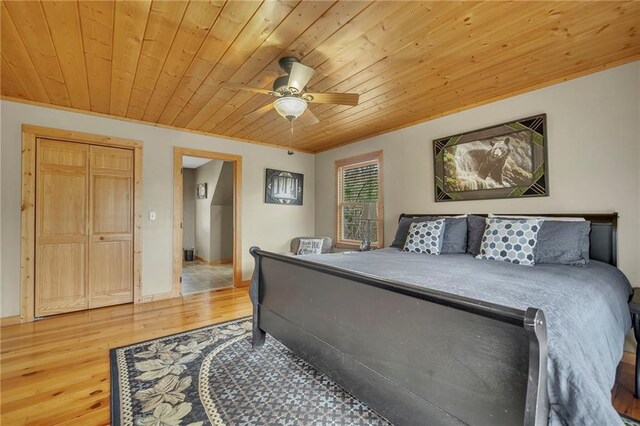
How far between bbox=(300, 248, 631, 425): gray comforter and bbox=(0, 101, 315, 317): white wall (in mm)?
2940

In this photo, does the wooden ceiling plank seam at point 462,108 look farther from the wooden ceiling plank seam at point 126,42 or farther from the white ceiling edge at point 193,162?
the wooden ceiling plank seam at point 126,42

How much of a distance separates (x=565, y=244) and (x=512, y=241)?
1.12 ft

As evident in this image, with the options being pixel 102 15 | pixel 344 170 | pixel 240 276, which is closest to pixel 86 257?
pixel 240 276

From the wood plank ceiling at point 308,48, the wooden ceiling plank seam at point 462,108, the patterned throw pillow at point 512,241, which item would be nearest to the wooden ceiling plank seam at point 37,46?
the wood plank ceiling at point 308,48

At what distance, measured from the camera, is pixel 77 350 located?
2.40 m

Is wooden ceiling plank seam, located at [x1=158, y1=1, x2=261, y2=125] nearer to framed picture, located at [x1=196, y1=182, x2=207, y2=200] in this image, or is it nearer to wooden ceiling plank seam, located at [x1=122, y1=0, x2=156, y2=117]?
wooden ceiling plank seam, located at [x1=122, y1=0, x2=156, y2=117]

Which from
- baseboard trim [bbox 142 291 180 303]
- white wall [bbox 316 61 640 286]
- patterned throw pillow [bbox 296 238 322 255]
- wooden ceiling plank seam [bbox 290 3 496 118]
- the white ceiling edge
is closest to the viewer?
wooden ceiling plank seam [bbox 290 3 496 118]

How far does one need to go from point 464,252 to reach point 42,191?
4590 millimetres

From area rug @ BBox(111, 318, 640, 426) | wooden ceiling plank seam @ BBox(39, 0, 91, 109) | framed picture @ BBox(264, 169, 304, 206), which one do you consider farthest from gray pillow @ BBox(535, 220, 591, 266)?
framed picture @ BBox(264, 169, 304, 206)

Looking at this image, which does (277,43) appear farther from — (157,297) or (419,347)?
(157,297)

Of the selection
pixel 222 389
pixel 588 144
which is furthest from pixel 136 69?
pixel 588 144

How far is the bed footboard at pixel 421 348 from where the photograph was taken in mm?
921

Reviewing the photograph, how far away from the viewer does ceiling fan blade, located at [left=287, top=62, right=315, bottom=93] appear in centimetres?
208

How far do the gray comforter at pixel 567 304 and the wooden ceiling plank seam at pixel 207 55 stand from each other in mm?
1778
